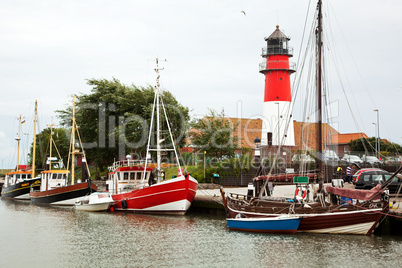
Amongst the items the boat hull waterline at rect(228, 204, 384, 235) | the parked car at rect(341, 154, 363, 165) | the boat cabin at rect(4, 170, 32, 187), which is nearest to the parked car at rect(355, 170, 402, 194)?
the boat hull waterline at rect(228, 204, 384, 235)

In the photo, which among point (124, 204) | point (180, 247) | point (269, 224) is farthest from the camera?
point (124, 204)

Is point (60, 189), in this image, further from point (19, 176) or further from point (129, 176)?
point (19, 176)

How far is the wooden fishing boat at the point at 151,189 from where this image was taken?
3000 cm

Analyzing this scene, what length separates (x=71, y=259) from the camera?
1819 cm

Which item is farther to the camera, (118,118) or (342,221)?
(118,118)

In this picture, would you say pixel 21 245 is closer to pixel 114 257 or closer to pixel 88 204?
pixel 114 257

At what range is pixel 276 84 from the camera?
169 ft

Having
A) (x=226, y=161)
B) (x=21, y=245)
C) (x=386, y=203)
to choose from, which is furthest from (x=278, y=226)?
(x=226, y=161)

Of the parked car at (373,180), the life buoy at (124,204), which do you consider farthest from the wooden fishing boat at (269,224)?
the life buoy at (124,204)

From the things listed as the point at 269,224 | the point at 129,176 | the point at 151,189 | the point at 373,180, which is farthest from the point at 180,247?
the point at 129,176

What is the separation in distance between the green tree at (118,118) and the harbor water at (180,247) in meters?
24.5

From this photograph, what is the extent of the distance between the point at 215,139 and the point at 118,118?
14956 millimetres

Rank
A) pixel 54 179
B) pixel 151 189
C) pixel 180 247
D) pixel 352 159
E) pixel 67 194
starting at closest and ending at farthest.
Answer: pixel 180 247, pixel 151 189, pixel 67 194, pixel 54 179, pixel 352 159

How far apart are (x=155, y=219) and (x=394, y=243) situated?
45.7 feet
